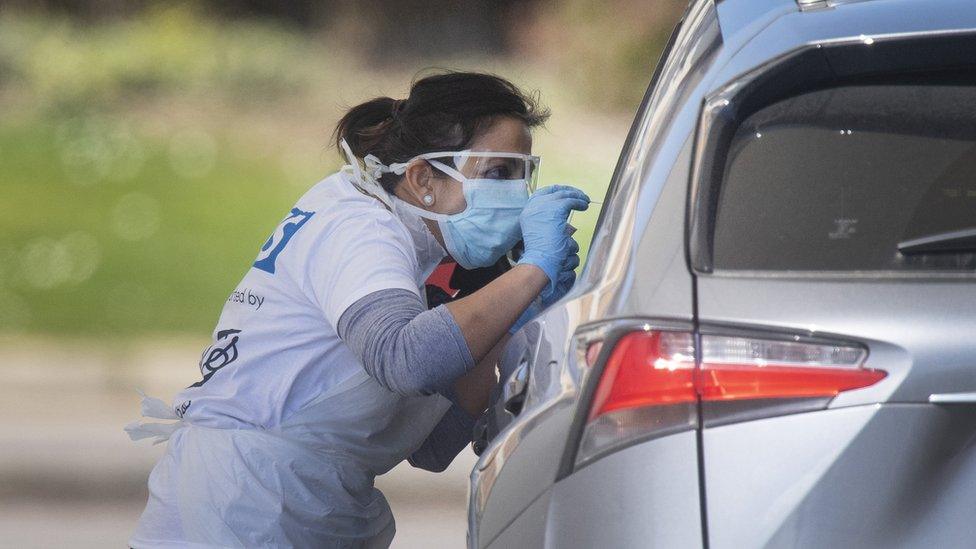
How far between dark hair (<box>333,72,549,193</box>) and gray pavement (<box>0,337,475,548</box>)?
9.33ft

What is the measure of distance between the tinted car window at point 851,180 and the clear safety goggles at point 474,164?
1221 mm

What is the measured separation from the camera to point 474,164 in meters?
3.06

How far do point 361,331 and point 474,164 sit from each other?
0.63 metres

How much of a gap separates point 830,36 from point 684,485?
0.63 m

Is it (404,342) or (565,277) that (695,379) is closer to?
(404,342)

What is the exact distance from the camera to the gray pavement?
5930 millimetres

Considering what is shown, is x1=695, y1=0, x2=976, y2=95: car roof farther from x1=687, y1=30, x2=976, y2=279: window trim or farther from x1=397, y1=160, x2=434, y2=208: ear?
x1=397, y1=160, x2=434, y2=208: ear

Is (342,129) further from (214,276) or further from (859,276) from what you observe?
(214,276)

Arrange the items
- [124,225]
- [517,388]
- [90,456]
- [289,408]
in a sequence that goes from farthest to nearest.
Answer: [124,225] < [90,456] < [289,408] < [517,388]

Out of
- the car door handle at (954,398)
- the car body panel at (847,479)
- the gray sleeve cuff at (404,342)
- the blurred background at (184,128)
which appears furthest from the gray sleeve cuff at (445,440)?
the blurred background at (184,128)

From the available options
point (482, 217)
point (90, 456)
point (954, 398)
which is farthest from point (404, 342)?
point (90, 456)

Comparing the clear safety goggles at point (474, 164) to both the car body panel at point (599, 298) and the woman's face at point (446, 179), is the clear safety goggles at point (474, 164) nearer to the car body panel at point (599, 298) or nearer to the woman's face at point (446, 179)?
the woman's face at point (446, 179)

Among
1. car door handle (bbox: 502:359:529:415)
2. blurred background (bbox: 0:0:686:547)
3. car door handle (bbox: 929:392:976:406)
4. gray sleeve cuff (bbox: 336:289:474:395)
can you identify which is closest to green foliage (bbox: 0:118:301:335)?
blurred background (bbox: 0:0:686:547)

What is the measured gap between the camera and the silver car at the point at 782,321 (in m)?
1.65
